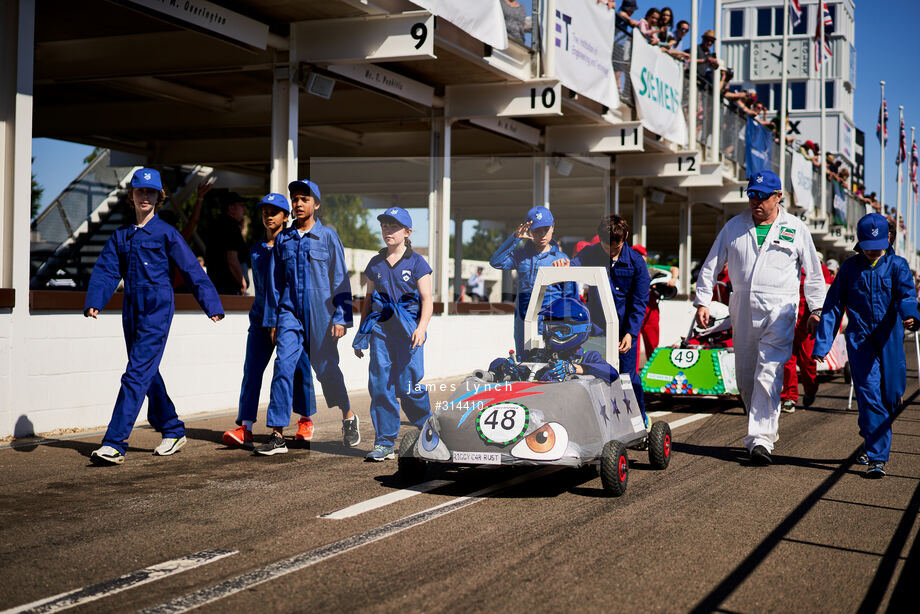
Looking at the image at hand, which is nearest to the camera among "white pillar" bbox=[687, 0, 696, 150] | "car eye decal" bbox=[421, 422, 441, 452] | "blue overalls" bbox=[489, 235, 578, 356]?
"car eye decal" bbox=[421, 422, 441, 452]

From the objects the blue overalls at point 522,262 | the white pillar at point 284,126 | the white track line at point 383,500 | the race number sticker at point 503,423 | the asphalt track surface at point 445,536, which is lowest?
the asphalt track surface at point 445,536

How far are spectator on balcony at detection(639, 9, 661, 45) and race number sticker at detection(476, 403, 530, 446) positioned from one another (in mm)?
14630

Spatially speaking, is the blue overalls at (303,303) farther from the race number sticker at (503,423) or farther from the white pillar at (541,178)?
the white pillar at (541,178)

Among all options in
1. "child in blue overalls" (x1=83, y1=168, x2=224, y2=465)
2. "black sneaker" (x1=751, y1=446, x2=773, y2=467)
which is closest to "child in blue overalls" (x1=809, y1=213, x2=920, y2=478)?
"black sneaker" (x1=751, y1=446, x2=773, y2=467)

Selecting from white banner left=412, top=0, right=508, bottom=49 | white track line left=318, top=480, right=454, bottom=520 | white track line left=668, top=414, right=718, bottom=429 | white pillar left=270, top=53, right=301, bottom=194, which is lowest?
white track line left=668, top=414, right=718, bottom=429

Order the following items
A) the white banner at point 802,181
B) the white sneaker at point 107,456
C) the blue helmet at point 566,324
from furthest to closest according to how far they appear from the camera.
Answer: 1. the white banner at point 802,181
2. the white sneaker at point 107,456
3. the blue helmet at point 566,324

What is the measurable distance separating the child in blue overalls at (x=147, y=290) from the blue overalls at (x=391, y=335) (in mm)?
1224

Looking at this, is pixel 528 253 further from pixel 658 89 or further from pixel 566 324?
pixel 658 89

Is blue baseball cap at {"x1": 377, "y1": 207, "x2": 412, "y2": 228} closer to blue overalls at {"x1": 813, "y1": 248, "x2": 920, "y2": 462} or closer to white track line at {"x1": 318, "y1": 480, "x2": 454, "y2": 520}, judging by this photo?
white track line at {"x1": 318, "y1": 480, "x2": 454, "y2": 520}

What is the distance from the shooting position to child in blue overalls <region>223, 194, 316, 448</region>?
27.4ft

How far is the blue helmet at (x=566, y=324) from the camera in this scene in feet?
23.7

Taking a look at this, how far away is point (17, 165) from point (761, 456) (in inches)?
260

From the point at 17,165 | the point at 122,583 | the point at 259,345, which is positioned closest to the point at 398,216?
the point at 259,345

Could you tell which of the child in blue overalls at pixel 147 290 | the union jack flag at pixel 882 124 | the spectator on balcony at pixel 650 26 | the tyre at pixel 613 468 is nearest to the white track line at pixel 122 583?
the tyre at pixel 613 468
